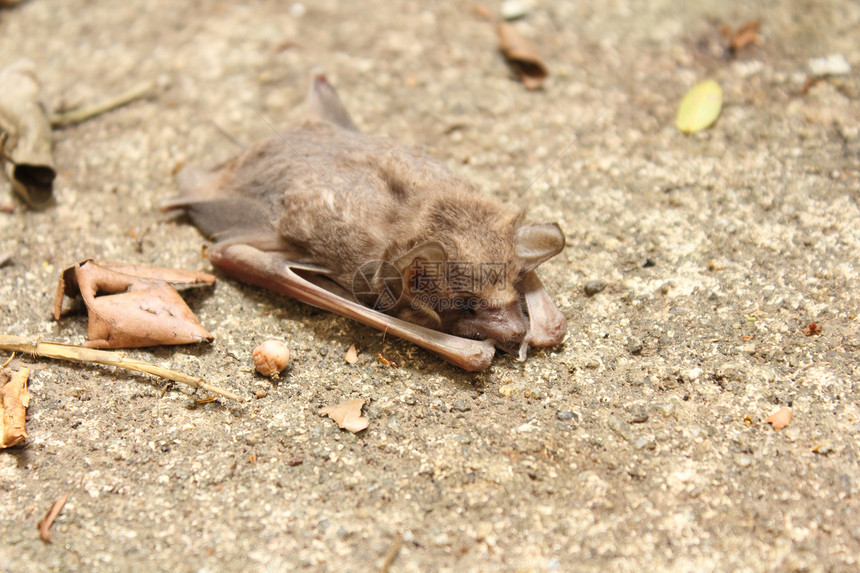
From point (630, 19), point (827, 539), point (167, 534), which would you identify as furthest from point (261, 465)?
point (630, 19)

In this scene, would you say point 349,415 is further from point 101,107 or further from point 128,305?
point 101,107

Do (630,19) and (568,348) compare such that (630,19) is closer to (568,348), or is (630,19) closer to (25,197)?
(568,348)

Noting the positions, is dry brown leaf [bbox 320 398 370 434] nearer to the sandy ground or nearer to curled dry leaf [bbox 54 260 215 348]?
the sandy ground

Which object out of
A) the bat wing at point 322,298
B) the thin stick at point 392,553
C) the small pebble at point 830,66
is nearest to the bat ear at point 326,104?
the bat wing at point 322,298

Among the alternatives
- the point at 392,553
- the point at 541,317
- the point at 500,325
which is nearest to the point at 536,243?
the point at 541,317

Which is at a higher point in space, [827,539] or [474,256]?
[474,256]

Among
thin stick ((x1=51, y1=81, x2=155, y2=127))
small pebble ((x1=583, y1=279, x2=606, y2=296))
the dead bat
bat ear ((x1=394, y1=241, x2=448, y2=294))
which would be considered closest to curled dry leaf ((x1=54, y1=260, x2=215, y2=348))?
the dead bat
